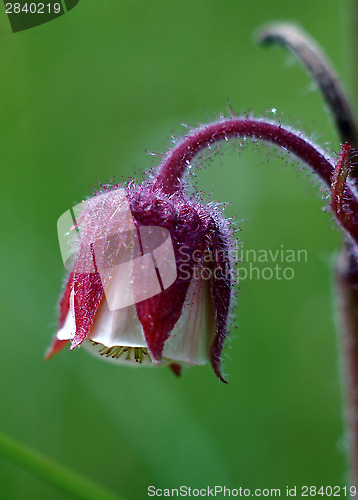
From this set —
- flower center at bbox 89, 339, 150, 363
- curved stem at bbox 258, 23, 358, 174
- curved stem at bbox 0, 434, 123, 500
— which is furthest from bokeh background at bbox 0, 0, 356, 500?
curved stem at bbox 0, 434, 123, 500

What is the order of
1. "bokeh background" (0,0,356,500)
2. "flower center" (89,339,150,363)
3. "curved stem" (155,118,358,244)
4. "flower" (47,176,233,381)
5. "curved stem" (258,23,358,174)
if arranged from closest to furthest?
"flower" (47,176,233,381), "curved stem" (155,118,358,244), "flower center" (89,339,150,363), "curved stem" (258,23,358,174), "bokeh background" (0,0,356,500)

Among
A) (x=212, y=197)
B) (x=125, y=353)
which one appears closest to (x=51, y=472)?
(x=125, y=353)

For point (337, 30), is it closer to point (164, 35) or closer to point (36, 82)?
point (164, 35)

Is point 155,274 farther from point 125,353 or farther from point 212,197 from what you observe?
point 212,197

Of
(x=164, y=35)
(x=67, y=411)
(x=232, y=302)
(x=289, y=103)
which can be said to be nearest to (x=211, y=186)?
(x=289, y=103)

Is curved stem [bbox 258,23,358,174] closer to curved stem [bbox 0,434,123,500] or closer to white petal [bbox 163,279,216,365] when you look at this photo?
white petal [bbox 163,279,216,365]

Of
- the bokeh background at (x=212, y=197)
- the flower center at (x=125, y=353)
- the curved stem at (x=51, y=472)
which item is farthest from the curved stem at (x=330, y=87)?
the curved stem at (x=51, y=472)
